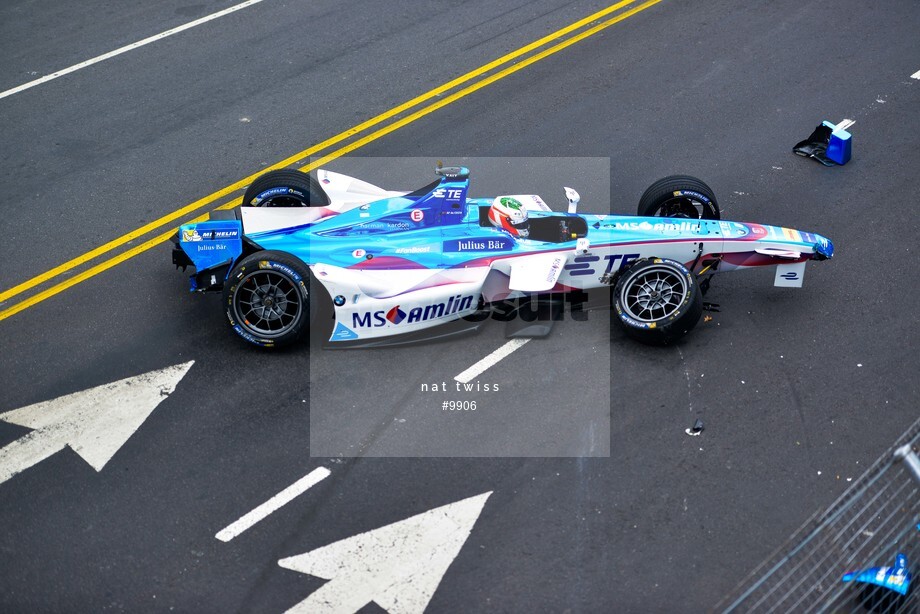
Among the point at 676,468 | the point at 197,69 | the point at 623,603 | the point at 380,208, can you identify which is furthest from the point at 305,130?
the point at 623,603

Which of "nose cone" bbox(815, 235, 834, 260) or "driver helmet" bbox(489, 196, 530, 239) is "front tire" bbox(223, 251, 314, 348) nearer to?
"driver helmet" bbox(489, 196, 530, 239)

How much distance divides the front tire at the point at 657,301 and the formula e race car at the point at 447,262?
0.01 metres

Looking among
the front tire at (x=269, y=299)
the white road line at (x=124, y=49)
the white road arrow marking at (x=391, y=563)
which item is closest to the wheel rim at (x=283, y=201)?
the front tire at (x=269, y=299)

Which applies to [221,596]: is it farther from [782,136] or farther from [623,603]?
[782,136]

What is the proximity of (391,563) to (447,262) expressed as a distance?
3043 mm

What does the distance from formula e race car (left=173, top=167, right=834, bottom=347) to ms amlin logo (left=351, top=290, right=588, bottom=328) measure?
1 cm

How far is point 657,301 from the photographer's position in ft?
31.2


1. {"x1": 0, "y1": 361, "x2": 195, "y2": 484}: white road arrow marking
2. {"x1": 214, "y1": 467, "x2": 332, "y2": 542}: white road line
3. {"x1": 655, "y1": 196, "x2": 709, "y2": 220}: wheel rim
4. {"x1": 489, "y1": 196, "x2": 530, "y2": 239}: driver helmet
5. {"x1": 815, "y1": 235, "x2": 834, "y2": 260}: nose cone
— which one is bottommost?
{"x1": 214, "y1": 467, "x2": 332, "y2": 542}: white road line

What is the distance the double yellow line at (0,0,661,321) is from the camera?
10.6 metres

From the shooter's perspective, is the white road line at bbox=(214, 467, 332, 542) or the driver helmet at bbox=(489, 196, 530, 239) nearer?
the white road line at bbox=(214, 467, 332, 542)

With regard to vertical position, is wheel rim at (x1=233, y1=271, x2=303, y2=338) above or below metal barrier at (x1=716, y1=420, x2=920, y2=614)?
above

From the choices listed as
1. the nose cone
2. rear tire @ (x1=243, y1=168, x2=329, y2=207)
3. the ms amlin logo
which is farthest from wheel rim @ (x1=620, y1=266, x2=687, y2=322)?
rear tire @ (x1=243, y1=168, x2=329, y2=207)

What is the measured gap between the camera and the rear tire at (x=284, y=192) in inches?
408

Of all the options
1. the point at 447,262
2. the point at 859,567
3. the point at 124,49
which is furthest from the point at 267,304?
the point at 124,49
